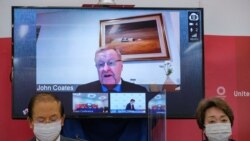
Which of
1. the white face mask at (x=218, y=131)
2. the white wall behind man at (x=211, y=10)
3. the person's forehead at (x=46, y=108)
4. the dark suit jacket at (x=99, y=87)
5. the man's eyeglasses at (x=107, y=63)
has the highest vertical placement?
the white wall behind man at (x=211, y=10)

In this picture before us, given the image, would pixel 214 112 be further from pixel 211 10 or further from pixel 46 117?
pixel 211 10

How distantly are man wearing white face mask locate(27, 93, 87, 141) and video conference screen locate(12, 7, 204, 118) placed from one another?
1.06 metres

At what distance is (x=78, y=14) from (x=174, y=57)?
0.84 metres

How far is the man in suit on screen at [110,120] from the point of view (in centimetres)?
388

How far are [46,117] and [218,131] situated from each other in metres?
1.01

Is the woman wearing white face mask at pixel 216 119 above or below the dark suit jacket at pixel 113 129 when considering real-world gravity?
above

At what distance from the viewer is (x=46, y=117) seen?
2773 mm

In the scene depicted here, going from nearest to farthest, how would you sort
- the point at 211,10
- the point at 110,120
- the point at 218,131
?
the point at 218,131
the point at 110,120
the point at 211,10

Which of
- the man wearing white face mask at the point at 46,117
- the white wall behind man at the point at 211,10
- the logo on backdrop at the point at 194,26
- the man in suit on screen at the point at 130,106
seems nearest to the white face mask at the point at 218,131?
the man wearing white face mask at the point at 46,117

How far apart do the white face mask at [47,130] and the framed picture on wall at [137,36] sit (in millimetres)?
1264

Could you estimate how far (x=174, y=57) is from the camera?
12.9ft

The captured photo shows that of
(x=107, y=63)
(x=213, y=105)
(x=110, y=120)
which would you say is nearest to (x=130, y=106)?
(x=110, y=120)

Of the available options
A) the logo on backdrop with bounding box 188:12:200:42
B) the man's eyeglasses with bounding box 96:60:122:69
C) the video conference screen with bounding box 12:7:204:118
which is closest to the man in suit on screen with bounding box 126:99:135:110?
the video conference screen with bounding box 12:7:204:118

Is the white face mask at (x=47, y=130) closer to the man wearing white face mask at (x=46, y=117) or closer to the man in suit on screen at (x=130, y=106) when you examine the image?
the man wearing white face mask at (x=46, y=117)
